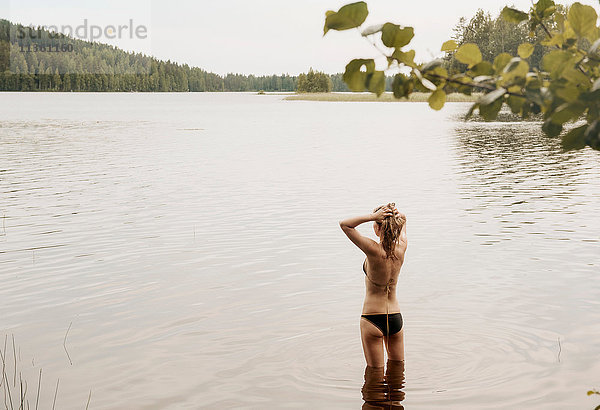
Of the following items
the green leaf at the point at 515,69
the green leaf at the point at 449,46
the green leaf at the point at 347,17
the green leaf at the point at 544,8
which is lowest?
the green leaf at the point at 515,69

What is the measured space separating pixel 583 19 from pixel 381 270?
5937 millimetres

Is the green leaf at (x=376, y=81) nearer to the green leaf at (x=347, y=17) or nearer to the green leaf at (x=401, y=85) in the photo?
the green leaf at (x=401, y=85)

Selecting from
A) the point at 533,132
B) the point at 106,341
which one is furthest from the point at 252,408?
the point at 533,132

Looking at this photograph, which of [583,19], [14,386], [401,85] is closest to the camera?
[583,19]

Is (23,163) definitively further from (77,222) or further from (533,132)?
(533,132)

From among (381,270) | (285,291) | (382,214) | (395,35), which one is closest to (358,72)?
(395,35)

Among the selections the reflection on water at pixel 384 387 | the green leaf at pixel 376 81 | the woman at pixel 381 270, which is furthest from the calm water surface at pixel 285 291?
the green leaf at pixel 376 81

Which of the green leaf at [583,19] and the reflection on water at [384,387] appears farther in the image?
the reflection on water at [384,387]

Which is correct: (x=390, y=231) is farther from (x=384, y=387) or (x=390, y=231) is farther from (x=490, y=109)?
(x=490, y=109)

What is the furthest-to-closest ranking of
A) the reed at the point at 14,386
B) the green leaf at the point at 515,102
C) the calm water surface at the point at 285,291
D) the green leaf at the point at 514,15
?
the calm water surface at the point at 285,291 → the reed at the point at 14,386 → the green leaf at the point at 514,15 → the green leaf at the point at 515,102

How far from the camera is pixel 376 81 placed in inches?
103

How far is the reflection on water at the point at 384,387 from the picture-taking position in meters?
8.88

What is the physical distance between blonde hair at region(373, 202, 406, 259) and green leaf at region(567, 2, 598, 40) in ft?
18.3

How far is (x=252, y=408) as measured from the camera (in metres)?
8.77
